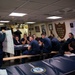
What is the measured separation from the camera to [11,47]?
2.52m

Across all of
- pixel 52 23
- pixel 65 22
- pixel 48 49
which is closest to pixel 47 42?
pixel 48 49

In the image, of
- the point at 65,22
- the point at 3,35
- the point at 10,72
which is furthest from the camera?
the point at 65,22

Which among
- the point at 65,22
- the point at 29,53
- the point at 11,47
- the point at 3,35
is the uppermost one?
the point at 65,22

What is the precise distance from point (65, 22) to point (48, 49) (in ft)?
11.3

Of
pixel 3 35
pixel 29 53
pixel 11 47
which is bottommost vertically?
pixel 29 53

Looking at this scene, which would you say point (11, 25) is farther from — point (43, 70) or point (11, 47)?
point (43, 70)

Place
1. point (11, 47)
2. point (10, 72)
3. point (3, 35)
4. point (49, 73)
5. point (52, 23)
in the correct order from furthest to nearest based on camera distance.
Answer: point (52, 23) → point (3, 35) → point (11, 47) → point (10, 72) → point (49, 73)

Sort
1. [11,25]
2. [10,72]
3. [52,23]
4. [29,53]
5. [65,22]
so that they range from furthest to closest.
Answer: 1. [11,25]
2. [52,23]
3. [65,22]
4. [29,53]
5. [10,72]

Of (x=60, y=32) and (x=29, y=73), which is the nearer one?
(x=29, y=73)

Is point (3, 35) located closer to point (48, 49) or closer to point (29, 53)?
point (29, 53)

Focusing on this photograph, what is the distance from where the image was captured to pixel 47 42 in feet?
16.0

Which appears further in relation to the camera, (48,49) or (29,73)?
(48,49)

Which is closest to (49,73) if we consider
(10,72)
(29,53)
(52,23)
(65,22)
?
(10,72)

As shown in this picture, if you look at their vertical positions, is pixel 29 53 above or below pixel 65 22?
below
